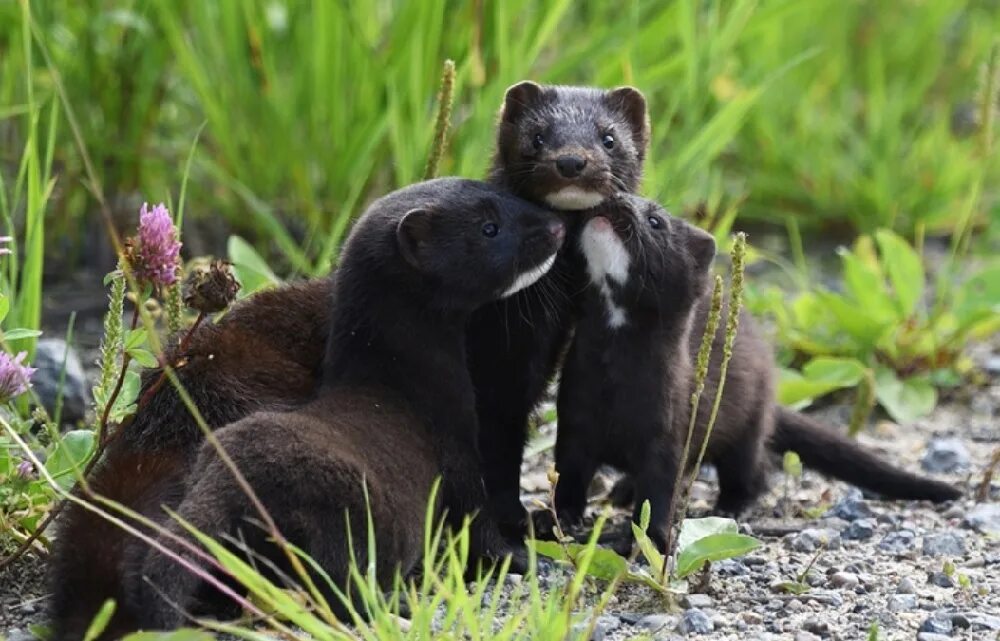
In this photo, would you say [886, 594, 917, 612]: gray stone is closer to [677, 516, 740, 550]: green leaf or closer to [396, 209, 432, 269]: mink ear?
[677, 516, 740, 550]: green leaf

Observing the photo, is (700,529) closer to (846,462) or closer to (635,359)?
(635,359)

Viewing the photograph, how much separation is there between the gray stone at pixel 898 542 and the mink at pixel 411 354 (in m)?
1.00

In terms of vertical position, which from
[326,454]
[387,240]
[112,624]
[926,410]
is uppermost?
[387,240]

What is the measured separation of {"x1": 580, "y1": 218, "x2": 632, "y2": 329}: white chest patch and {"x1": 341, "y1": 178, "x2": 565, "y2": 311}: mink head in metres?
0.11

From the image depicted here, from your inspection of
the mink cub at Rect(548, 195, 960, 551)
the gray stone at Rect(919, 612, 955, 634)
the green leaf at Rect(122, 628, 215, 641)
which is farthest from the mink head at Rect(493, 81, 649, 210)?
the green leaf at Rect(122, 628, 215, 641)

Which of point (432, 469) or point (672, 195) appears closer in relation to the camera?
point (432, 469)

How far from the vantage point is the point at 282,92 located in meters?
5.97

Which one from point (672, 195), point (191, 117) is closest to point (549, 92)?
point (672, 195)

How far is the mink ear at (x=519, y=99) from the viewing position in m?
4.48

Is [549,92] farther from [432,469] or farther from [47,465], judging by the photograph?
[47,465]

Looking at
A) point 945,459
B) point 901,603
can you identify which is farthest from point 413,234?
point 945,459

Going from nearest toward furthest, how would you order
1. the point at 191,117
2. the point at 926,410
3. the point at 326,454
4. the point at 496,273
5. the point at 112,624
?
the point at 112,624, the point at 326,454, the point at 496,273, the point at 926,410, the point at 191,117

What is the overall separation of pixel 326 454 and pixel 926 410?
2864 mm

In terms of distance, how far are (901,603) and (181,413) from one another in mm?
1674
